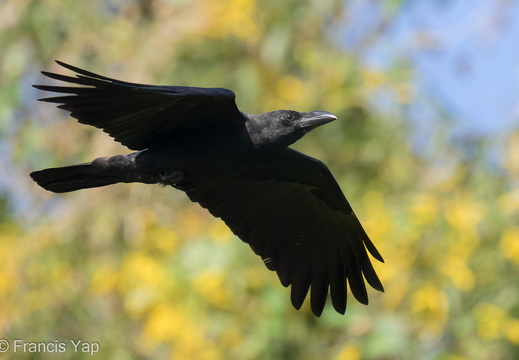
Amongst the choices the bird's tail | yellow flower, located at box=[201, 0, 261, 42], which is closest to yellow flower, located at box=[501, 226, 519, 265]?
yellow flower, located at box=[201, 0, 261, 42]

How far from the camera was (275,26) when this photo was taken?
9.87 m

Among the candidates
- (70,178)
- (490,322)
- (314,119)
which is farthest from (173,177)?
(490,322)

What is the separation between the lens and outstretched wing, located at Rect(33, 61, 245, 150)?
5324mm

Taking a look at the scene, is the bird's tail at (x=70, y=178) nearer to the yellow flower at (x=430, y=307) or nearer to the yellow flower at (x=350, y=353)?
the yellow flower at (x=350, y=353)

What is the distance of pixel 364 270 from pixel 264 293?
1482mm

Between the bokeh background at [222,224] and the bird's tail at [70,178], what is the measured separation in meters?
2.36

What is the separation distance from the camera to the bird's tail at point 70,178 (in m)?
5.95

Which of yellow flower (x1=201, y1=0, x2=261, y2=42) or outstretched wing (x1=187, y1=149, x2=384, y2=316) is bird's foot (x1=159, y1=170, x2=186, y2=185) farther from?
yellow flower (x1=201, y1=0, x2=261, y2=42)

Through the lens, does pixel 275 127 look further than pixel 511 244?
No

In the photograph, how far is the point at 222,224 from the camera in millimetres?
9078

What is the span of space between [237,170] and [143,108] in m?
0.68

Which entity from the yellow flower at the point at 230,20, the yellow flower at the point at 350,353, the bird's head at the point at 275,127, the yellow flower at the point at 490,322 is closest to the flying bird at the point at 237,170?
the bird's head at the point at 275,127

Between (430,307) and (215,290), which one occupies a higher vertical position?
(215,290)

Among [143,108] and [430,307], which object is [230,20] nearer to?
[430,307]
